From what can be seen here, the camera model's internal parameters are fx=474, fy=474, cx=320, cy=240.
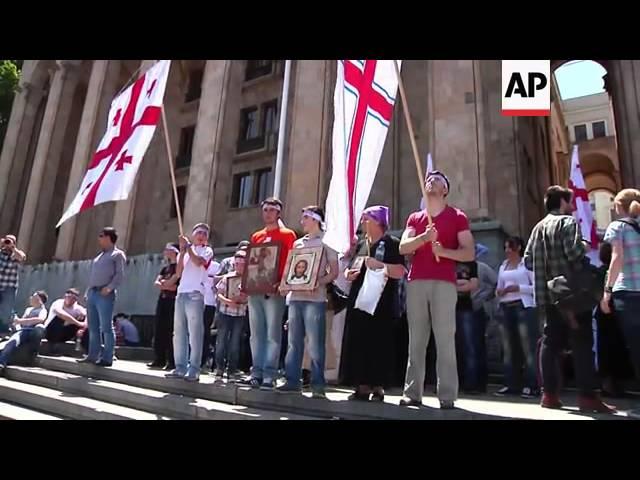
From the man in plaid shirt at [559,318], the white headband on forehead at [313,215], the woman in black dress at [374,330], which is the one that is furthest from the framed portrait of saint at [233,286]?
the man in plaid shirt at [559,318]

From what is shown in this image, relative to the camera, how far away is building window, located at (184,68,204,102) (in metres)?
25.8

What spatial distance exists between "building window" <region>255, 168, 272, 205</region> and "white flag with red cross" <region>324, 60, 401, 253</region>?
54.2ft

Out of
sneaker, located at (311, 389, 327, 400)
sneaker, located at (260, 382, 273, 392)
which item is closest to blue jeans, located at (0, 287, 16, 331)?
sneaker, located at (260, 382, 273, 392)

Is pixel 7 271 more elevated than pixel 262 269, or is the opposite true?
pixel 7 271

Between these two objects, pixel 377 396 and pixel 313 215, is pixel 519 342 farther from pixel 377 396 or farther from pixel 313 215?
pixel 313 215

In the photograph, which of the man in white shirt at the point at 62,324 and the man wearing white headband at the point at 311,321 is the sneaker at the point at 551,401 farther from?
the man in white shirt at the point at 62,324

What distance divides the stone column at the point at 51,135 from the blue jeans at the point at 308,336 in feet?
80.2

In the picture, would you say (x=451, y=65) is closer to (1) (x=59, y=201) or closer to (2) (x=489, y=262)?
(2) (x=489, y=262)

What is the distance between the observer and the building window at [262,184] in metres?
21.5

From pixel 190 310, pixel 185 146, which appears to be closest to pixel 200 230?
pixel 190 310

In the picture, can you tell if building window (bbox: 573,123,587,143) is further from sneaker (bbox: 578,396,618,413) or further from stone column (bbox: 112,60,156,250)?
sneaker (bbox: 578,396,618,413)

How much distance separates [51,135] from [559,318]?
28.4m

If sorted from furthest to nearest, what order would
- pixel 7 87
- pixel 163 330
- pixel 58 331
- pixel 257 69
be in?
pixel 7 87 < pixel 257 69 < pixel 58 331 < pixel 163 330

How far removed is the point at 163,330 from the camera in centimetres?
747
